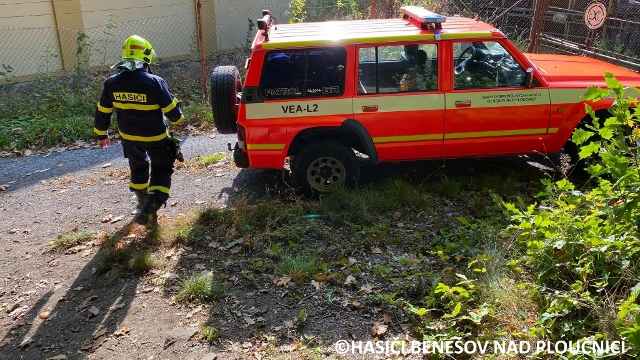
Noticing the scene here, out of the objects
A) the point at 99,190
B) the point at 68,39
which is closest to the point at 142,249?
the point at 99,190

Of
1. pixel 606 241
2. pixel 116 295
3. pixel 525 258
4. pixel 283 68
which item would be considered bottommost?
pixel 116 295

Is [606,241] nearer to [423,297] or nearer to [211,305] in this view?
[423,297]

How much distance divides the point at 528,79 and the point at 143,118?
158 inches

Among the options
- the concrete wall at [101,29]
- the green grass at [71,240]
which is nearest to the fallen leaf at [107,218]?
the green grass at [71,240]

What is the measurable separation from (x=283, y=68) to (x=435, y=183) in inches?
87.1

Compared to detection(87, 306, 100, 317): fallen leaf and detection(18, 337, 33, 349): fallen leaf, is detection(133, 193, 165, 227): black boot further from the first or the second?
detection(18, 337, 33, 349): fallen leaf

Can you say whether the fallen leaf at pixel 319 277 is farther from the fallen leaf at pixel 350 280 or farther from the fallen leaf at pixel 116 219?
the fallen leaf at pixel 116 219

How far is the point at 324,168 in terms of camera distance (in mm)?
6047

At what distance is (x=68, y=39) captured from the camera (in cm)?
1152

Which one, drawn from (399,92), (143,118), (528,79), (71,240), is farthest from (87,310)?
(528,79)

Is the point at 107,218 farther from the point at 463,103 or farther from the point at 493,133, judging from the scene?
the point at 493,133

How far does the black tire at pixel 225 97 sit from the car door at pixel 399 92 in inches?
55.2

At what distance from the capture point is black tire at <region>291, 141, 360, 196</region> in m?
5.95

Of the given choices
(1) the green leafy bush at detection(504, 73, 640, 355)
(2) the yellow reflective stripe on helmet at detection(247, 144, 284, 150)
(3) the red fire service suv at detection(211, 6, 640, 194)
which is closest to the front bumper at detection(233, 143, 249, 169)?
(3) the red fire service suv at detection(211, 6, 640, 194)
